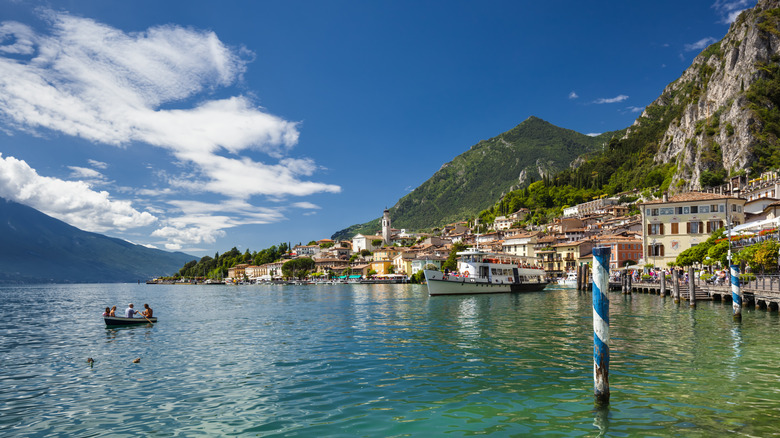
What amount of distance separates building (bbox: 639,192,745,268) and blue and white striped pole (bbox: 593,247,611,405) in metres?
54.1

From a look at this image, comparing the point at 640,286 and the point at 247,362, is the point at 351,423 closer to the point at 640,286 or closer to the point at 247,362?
the point at 247,362

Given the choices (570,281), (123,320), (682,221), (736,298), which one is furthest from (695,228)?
(123,320)

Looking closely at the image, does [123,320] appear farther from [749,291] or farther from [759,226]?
[759,226]

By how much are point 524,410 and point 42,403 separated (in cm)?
1133

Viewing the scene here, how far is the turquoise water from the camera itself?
9.03 meters

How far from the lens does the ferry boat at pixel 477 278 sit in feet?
177

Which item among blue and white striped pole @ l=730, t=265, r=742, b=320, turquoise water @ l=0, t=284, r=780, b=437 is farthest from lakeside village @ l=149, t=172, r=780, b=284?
turquoise water @ l=0, t=284, r=780, b=437

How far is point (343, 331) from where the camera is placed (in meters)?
23.9

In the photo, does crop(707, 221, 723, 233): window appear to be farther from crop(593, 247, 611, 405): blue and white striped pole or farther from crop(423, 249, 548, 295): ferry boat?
crop(593, 247, 611, 405): blue and white striped pole

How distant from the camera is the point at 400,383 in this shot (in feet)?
40.2

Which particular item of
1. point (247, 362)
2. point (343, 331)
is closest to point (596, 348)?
point (247, 362)

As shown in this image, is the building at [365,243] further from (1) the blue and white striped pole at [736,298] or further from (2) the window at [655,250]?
(1) the blue and white striped pole at [736,298]

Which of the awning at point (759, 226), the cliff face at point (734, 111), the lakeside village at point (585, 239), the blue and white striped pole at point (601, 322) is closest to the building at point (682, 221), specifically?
the lakeside village at point (585, 239)

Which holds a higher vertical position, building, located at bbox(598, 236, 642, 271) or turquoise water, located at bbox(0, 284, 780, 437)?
building, located at bbox(598, 236, 642, 271)
